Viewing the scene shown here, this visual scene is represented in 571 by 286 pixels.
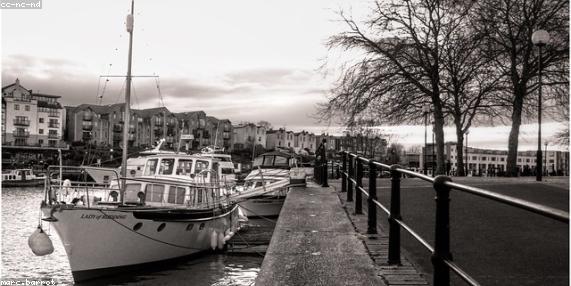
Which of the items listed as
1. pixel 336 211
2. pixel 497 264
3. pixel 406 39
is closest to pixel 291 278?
pixel 497 264

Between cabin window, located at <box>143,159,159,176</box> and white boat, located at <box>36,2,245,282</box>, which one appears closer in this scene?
white boat, located at <box>36,2,245,282</box>

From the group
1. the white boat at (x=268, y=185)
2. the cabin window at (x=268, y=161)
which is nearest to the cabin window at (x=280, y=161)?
the white boat at (x=268, y=185)

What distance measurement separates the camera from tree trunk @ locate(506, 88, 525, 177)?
25.9m

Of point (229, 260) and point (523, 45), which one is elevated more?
point (523, 45)

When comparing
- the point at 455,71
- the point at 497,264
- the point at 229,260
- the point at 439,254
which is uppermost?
the point at 455,71

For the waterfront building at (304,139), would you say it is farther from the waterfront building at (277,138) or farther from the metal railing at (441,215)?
the metal railing at (441,215)

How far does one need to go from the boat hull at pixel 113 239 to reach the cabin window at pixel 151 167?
3.81m

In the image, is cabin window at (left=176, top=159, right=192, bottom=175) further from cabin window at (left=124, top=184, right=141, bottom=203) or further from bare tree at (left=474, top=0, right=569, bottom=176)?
bare tree at (left=474, top=0, right=569, bottom=176)

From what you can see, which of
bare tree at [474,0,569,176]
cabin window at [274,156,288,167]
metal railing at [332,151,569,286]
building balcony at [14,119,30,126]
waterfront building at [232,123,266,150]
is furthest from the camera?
waterfront building at [232,123,266,150]

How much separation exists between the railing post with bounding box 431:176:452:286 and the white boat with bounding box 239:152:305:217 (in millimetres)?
18559

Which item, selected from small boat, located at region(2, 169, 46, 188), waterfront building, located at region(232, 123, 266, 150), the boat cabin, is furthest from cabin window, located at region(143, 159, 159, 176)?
waterfront building, located at region(232, 123, 266, 150)

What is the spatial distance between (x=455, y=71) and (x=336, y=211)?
772 inches

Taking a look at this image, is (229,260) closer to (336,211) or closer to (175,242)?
(175,242)

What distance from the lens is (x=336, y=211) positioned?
348 inches
